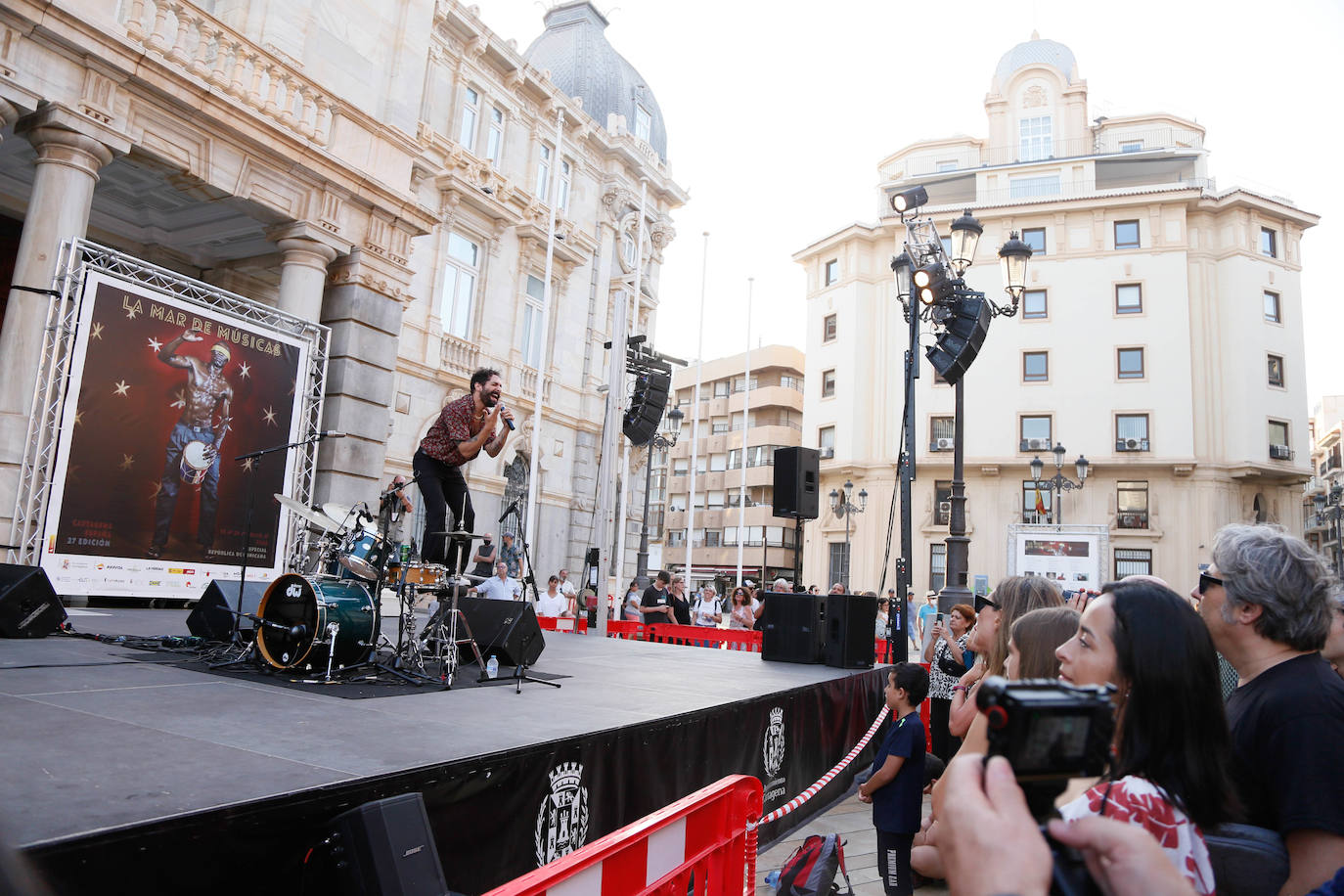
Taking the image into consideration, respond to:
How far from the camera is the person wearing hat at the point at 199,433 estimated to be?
10070 millimetres

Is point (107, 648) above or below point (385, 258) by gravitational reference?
below

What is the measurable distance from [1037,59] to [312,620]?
5023 cm

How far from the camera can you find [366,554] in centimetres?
616

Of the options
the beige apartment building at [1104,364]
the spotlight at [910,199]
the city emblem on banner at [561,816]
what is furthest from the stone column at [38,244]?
the beige apartment building at [1104,364]

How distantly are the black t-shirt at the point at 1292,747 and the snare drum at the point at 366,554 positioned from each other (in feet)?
17.4

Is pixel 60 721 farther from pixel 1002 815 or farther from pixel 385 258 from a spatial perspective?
pixel 385 258

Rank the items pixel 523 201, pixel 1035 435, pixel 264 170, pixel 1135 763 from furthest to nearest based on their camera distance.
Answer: pixel 1035 435 < pixel 523 201 < pixel 264 170 < pixel 1135 763

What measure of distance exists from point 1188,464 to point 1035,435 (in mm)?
6259

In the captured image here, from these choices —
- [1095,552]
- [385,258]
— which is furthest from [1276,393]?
[385,258]

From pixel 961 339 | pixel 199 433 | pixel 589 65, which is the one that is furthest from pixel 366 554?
pixel 589 65

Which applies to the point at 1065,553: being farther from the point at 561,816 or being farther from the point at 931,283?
the point at 561,816

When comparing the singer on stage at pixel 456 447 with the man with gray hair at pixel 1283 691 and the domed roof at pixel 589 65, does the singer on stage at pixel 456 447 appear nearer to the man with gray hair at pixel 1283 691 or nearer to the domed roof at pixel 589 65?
the man with gray hair at pixel 1283 691

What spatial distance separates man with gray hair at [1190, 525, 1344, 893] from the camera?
6.96 feet

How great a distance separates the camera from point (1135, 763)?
5.76ft
